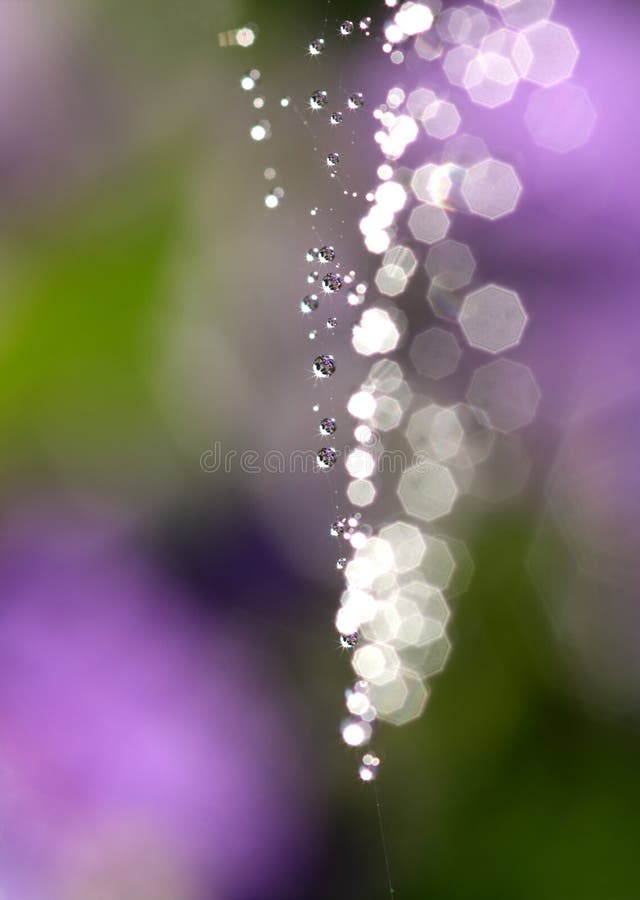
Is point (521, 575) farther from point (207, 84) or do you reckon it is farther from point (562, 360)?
point (207, 84)

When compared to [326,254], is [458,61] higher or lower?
higher

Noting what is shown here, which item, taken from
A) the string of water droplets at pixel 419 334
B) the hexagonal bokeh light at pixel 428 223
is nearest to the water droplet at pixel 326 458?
the string of water droplets at pixel 419 334

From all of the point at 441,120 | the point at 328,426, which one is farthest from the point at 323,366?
the point at 441,120

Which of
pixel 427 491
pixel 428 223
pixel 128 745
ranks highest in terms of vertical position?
pixel 428 223

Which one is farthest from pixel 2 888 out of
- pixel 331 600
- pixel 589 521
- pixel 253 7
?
pixel 253 7

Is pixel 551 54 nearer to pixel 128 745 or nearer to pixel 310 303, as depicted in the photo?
pixel 310 303

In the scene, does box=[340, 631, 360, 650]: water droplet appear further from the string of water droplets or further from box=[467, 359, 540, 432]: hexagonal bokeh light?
box=[467, 359, 540, 432]: hexagonal bokeh light

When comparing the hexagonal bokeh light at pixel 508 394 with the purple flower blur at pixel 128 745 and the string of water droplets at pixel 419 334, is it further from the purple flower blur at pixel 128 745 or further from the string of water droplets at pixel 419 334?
the purple flower blur at pixel 128 745

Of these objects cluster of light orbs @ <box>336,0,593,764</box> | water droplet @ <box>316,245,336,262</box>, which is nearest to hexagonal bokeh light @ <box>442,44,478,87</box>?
cluster of light orbs @ <box>336,0,593,764</box>
